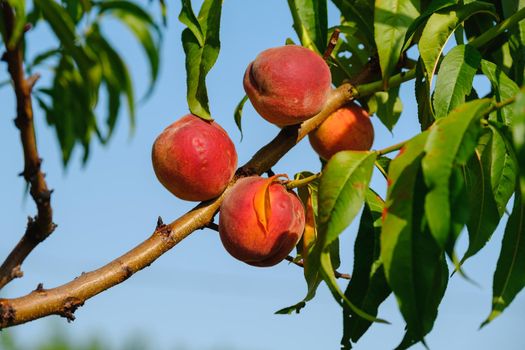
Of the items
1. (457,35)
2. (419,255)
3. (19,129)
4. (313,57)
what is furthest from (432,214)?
(457,35)

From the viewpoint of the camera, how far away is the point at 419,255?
932 millimetres

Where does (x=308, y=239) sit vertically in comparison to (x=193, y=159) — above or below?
below

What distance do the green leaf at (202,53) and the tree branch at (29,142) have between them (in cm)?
42

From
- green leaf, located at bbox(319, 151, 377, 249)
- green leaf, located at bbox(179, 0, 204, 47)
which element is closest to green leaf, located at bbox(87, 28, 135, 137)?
green leaf, located at bbox(319, 151, 377, 249)

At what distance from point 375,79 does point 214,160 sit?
35cm

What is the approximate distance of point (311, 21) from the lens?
1393 mm

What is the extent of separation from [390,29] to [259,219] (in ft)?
1.19

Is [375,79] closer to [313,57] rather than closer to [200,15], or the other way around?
[313,57]

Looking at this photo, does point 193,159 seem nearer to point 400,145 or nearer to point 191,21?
point 191,21

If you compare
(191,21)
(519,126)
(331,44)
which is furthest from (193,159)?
(519,126)

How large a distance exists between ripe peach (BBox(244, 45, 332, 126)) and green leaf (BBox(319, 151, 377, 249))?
11.6 inches

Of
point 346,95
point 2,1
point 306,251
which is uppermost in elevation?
point 2,1

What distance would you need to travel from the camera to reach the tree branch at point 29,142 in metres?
0.86

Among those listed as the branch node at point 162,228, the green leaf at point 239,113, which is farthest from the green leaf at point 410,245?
the green leaf at point 239,113
